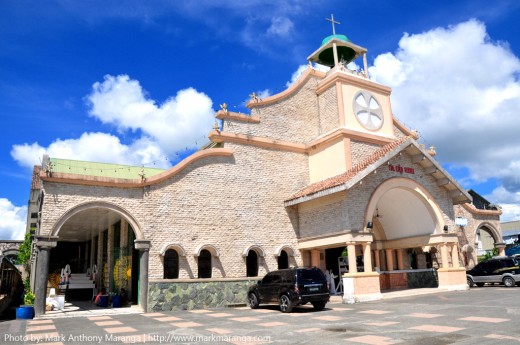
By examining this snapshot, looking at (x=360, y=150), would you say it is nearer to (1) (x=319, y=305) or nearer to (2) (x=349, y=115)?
(2) (x=349, y=115)

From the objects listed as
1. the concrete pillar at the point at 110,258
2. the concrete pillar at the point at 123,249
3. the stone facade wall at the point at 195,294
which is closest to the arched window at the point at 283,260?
the stone facade wall at the point at 195,294

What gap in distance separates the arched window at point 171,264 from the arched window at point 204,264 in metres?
1.19

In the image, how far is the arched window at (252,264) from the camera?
22062mm

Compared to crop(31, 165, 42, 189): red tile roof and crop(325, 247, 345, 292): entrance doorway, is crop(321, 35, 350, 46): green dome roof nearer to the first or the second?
crop(325, 247, 345, 292): entrance doorway

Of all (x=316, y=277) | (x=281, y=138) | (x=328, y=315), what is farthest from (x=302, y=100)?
(x=328, y=315)

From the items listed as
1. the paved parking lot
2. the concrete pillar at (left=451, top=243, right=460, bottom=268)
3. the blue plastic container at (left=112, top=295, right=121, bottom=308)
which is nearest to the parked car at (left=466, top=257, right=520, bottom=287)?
the concrete pillar at (left=451, top=243, right=460, bottom=268)

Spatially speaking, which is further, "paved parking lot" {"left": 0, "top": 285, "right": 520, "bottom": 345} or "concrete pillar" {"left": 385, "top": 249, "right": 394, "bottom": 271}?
"concrete pillar" {"left": 385, "top": 249, "right": 394, "bottom": 271}

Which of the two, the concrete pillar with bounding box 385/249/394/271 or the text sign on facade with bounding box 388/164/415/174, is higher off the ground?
the text sign on facade with bounding box 388/164/415/174

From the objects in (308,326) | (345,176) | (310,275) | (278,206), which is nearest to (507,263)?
(345,176)

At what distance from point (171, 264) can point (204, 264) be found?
1.69 m

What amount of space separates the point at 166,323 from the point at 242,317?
2712mm

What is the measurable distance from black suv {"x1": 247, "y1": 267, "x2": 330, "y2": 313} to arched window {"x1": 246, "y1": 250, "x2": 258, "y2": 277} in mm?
4446

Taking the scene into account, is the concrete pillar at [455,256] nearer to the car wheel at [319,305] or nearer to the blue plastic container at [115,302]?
the car wheel at [319,305]

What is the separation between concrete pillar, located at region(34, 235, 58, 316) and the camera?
16562 mm
